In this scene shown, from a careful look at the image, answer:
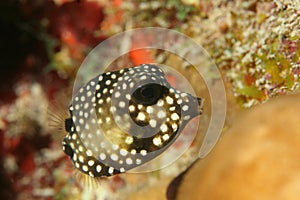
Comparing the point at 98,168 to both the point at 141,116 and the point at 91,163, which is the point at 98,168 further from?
the point at 141,116

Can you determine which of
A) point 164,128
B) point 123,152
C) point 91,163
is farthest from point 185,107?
point 91,163

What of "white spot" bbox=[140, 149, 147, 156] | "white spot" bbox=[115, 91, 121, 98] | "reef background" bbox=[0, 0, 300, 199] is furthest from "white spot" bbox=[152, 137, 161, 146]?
"reef background" bbox=[0, 0, 300, 199]

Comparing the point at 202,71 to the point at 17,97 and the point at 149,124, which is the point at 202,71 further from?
the point at 17,97

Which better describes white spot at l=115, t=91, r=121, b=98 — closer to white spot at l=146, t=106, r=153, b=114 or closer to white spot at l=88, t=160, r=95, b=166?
white spot at l=146, t=106, r=153, b=114

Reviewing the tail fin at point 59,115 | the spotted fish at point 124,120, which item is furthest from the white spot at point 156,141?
the tail fin at point 59,115

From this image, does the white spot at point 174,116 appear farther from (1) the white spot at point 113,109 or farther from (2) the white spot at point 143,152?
(1) the white spot at point 113,109

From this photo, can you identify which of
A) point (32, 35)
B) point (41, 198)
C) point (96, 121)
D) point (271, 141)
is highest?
point (32, 35)

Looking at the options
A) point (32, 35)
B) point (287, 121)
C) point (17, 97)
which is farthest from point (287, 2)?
point (17, 97)
